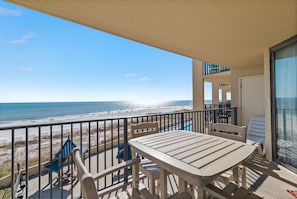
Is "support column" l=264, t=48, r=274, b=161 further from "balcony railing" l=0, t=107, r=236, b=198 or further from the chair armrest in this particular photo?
the chair armrest

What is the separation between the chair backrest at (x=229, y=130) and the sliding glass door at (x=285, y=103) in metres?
1.31

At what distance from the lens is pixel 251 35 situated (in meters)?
2.38

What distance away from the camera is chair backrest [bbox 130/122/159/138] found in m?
2.07

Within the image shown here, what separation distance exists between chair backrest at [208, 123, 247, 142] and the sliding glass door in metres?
1.31

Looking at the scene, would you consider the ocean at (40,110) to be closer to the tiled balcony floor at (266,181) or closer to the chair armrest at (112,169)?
the tiled balcony floor at (266,181)

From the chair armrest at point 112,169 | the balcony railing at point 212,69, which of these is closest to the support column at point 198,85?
the balcony railing at point 212,69

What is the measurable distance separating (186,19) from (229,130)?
5.01 feet

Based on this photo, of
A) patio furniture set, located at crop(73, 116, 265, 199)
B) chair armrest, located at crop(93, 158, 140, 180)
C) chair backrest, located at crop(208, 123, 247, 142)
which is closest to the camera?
patio furniture set, located at crop(73, 116, 265, 199)

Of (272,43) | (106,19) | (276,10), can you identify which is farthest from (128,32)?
(272,43)

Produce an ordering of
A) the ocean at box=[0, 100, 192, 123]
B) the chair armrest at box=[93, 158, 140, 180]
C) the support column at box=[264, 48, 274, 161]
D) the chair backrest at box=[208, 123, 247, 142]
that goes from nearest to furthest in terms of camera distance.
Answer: the chair armrest at box=[93, 158, 140, 180]
the chair backrest at box=[208, 123, 247, 142]
the support column at box=[264, 48, 274, 161]
the ocean at box=[0, 100, 192, 123]

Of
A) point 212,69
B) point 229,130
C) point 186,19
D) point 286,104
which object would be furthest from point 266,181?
point 212,69

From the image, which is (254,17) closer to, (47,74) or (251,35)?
(251,35)

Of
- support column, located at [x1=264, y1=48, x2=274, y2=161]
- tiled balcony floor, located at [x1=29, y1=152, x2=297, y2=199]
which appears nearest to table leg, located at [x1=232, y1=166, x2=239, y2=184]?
tiled balcony floor, located at [x1=29, y1=152, x2=297, y2=199]

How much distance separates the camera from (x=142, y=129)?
2150 millimetres
